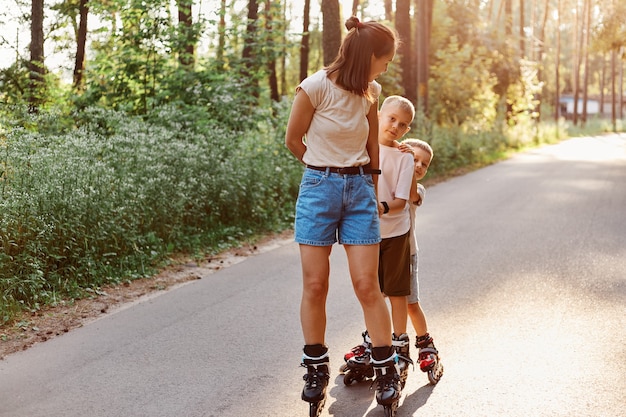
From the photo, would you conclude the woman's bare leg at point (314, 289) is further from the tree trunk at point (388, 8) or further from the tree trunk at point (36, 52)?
the tree trunk at point (388, 8)

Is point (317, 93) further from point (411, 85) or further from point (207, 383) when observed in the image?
point (411, 85)

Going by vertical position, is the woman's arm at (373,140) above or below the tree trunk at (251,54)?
below

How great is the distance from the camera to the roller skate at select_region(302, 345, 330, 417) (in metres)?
4.23

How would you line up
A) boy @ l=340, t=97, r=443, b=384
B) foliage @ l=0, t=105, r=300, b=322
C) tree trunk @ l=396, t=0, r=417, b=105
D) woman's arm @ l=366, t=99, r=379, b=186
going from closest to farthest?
1. woman's arm @ l=366, t=99, r=379, b=186
2. boy @ l=340, t=97, r=443, b=384
3. foliage @ l=0, t=105, r=300, b=322
4. tree trunk @ l=396, t=0, r=417, b=105

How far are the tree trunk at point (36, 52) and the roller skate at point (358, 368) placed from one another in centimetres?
1062

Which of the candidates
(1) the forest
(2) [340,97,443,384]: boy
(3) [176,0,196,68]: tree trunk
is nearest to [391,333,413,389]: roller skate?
(2) [340,97,443,384]: boy

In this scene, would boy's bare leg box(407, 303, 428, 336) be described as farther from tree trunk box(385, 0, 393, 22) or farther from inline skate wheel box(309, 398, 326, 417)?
tree trunk box(385, 0, 393, 22)

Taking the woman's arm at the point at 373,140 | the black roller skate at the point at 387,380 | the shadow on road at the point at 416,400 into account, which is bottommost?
the shadow on road at the point at 416,400

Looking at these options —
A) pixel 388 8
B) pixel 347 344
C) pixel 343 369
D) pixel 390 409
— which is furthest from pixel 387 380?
pixel 388 8

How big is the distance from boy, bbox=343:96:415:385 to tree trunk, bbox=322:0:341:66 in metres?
11.7

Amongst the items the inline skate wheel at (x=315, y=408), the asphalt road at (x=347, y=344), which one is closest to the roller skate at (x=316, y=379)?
the inline skate wheel at (x=315, y=408)

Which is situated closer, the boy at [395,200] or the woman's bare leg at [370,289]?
the woman's bare leg at [370,289]

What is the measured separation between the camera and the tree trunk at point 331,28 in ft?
53.0

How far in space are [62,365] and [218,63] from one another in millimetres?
10096
